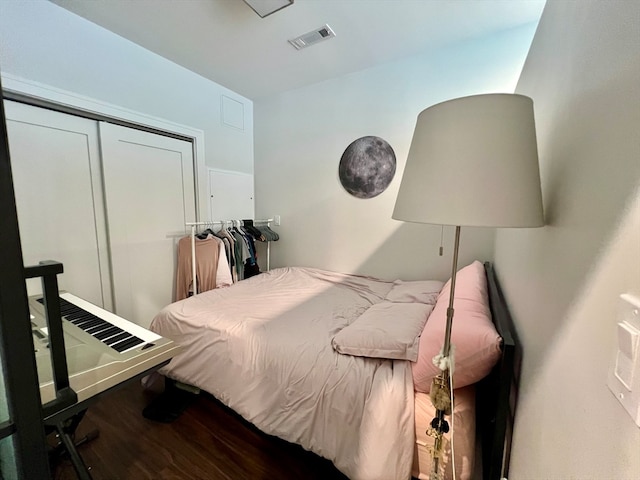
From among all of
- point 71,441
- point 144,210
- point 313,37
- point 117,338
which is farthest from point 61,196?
point 313,37

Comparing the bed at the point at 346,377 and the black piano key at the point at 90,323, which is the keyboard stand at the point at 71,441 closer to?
the black piano key at the point at 90,323

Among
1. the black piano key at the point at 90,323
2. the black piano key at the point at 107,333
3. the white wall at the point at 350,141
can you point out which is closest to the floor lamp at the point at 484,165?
the black piano key at the point at 107,333

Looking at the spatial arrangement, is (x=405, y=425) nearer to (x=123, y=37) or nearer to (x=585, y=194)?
(x=585, y=194)

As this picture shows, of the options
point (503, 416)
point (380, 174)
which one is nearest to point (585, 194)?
point (503, 416)

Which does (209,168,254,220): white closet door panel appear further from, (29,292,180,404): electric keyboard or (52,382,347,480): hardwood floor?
(52,382,347,480): hardwood floor

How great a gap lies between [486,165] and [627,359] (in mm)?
453

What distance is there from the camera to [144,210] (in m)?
2.45

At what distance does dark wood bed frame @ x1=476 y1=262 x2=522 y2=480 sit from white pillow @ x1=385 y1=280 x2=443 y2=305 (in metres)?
0.68

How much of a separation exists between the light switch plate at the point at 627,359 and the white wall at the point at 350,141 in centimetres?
218

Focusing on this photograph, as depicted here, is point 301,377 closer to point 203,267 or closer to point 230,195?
point 203,267

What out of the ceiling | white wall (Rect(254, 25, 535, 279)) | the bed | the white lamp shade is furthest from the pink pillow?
the ceiling

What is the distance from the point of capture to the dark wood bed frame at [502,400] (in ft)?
3.10

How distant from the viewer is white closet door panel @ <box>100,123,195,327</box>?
2244 mm

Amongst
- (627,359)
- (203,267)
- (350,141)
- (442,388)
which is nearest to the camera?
(627,359)
